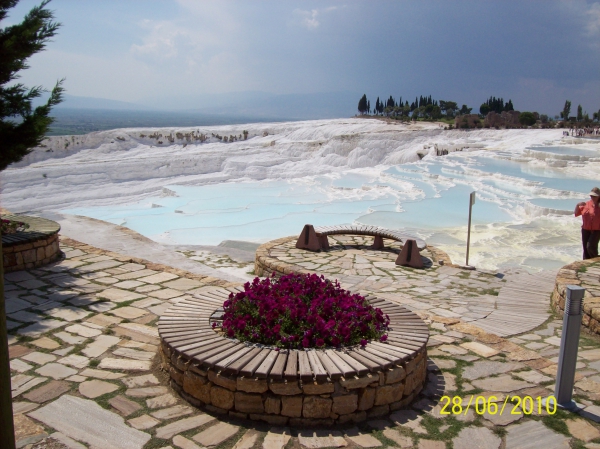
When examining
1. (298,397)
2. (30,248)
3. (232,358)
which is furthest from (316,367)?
(30,248)

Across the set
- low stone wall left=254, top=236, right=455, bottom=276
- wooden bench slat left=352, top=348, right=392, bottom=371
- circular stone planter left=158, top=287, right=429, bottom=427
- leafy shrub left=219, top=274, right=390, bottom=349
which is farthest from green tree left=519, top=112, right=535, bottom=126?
wooden bench slat left=352, top=348, right=392, bottom=371

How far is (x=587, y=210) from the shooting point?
21.8ft

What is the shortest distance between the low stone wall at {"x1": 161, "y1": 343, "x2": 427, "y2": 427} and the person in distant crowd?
16.7 ft

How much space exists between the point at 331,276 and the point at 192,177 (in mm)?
19229

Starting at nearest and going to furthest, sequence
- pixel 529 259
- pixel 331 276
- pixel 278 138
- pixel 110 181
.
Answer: pixel 331 276 < pixel 529 259 < pixel 110 181 < pixel 278 138

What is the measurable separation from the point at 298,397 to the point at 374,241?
492 cm

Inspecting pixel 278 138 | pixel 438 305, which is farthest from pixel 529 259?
pixel 278 138

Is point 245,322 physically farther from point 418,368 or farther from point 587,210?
point 587,210

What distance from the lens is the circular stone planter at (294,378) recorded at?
262 cm

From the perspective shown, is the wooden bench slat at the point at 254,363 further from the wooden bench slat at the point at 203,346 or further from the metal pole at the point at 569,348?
the metal pole at the point at 569,348

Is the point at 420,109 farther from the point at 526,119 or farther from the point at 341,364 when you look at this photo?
the point at 341,364

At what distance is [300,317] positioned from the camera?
10.4 feet

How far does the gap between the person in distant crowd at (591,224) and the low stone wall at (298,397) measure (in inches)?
200

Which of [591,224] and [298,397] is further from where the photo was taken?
[591,224]
